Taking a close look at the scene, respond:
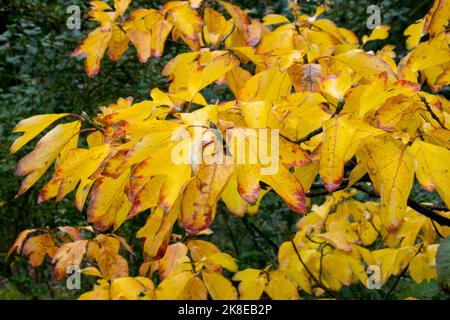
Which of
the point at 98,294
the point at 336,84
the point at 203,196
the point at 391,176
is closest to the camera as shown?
the point at 203,196

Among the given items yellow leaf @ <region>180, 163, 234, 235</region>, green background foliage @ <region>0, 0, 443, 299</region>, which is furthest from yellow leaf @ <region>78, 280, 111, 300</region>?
green background foliage @ <region>0, 0, 443, 299</region>

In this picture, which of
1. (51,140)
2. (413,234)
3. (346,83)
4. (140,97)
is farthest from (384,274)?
(140,97)

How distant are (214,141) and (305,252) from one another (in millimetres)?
976

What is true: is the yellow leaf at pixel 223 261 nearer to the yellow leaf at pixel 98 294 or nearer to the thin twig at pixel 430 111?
the yellow leaf at pixel 98 294

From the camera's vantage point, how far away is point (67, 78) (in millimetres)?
2730

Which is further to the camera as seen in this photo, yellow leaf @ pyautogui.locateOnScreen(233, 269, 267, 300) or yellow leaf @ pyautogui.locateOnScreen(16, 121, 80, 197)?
yellow leaf @ pyautogui.locateOnScreen(233, 269, 267, 300)

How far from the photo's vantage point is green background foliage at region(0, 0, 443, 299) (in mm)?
2609

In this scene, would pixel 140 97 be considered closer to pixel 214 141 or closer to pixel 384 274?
pixel 384 274

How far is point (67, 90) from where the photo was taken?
2.74 m

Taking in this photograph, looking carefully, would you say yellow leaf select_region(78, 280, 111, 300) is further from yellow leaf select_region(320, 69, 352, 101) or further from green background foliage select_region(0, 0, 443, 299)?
green background foliage select_region(0, 0, 443, 299)

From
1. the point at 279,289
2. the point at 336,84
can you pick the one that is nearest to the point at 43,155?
the point at 336,84

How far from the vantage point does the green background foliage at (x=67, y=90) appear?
8.56 ft

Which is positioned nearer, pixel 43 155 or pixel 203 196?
pixel 203 196

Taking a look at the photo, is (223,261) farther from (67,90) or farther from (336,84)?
(67,90)
